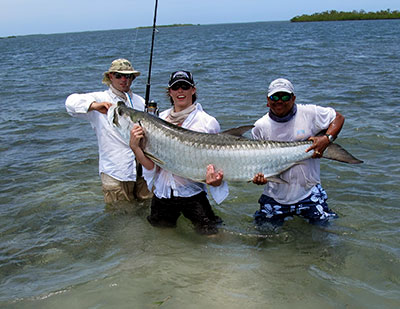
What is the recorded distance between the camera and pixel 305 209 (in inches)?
181

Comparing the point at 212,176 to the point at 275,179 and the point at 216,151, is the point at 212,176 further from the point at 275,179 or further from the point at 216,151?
the point at 275,179

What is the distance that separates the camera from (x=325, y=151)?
168 inches

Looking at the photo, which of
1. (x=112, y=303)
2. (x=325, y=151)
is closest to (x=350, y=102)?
(x=325, y=151)

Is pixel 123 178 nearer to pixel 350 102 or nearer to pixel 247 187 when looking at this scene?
pixel 247 187

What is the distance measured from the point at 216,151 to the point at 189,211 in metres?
0.86

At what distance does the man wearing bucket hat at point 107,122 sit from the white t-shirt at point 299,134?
1.92 meters

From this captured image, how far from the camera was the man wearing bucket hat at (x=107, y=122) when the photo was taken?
5207mm

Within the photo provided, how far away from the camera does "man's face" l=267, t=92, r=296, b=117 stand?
4.26 m

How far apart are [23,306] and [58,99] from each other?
1475 cm

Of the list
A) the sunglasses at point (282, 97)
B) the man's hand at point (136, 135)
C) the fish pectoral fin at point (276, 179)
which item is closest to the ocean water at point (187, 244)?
the fish pectoral fin at point (276, 179)

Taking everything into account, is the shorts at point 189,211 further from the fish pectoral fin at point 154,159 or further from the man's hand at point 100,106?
Result: the man's hand at point 100,106

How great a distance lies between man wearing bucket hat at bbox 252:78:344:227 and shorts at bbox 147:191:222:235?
0.68m

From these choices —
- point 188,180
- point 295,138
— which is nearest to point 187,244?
point 188,180

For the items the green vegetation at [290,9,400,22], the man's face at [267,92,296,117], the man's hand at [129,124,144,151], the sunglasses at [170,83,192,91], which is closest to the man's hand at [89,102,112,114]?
the man's hand at [129,124,144,151]
